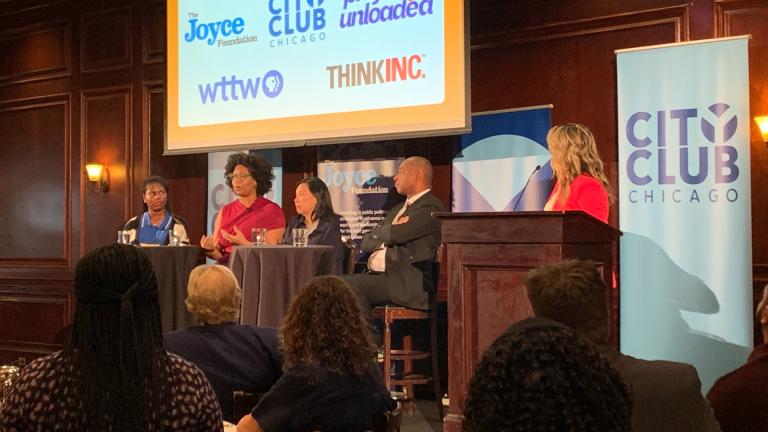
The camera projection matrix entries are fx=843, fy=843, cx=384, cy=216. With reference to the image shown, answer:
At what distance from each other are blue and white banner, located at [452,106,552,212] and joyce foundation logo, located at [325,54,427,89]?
584mm

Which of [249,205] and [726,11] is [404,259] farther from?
[726,11]

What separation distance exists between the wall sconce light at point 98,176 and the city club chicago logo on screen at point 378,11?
9.38 feet

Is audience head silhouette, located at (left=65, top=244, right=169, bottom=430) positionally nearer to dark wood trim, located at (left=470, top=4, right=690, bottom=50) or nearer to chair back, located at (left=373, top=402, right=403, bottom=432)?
chair back, located at (left=373, top=402, right=403, bottom=432)

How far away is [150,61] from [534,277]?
19.5ft

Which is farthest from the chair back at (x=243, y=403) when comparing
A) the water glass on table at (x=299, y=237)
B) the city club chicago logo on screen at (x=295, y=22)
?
the city club chicago logo on screen at (x=295, y=22)

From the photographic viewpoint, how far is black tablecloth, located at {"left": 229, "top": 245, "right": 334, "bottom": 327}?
4699 millimetres

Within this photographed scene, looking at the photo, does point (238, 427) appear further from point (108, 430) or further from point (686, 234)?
point (686, 234)

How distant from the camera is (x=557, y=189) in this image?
434 centimetres

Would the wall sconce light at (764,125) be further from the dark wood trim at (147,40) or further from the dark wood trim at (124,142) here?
the dark wood trim at (124,142)

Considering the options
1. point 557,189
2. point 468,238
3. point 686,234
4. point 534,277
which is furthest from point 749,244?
point 534,277

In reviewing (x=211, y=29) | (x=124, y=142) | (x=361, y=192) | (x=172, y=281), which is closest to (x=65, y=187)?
(x=124, y=142)

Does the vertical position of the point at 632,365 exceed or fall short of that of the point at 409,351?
it exceeds it

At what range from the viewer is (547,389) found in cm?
89

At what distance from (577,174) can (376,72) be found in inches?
78.9
